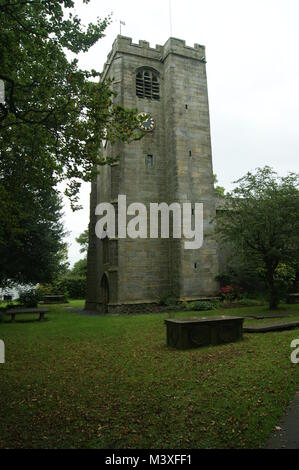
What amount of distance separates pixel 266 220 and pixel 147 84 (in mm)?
15222

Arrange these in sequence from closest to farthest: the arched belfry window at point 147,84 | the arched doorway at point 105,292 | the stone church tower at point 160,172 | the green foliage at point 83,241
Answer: the stone church tower at point 160,172 → the arched doorway at point 105,292 → the arched belfry window at point 147,84 → the green foliage at point 83,241

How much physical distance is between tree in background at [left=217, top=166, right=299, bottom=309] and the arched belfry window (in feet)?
39.3

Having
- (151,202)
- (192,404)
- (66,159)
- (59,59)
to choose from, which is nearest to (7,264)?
(151,202)

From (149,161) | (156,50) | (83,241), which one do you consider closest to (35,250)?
(149,161)

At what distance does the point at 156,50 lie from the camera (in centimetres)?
2611

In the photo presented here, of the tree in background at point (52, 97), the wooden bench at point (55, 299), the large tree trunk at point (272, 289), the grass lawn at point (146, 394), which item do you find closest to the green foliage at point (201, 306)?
the large tree trunk at point (272, 289)

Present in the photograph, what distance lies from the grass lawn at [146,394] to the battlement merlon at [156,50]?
72.0ft

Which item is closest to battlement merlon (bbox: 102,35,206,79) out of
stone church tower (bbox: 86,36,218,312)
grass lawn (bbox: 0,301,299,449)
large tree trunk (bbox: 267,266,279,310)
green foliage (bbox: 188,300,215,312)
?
stone church tower (bbox: 86,36,218,312)

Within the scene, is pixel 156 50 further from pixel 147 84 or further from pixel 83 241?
pixel 83 241

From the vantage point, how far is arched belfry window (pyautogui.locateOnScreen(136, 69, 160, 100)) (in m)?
25.1

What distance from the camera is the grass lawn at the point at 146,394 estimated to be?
178 inches

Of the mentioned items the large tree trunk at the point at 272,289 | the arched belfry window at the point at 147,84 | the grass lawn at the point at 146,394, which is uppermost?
the arched belfry window at the point at 147,84

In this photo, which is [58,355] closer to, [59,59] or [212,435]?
[212,435]

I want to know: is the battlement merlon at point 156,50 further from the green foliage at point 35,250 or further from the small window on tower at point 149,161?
the green foliage at point 35,250
